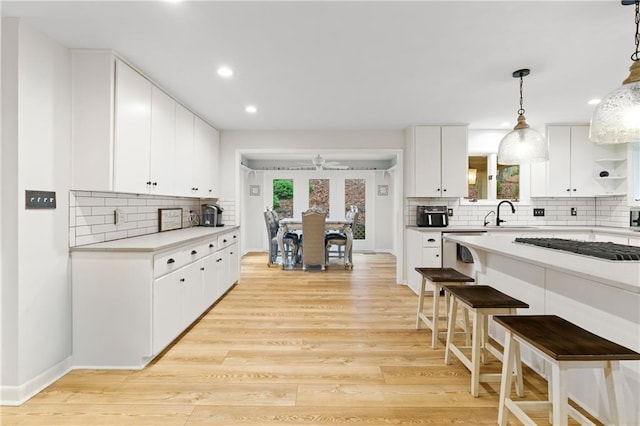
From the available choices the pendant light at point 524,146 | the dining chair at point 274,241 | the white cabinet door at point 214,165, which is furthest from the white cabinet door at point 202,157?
the pendant light at point 524,146

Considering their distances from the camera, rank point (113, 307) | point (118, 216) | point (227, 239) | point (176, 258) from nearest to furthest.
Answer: point (113, 307) < point (176, 258) < point (118, 216) < point (227, 239)

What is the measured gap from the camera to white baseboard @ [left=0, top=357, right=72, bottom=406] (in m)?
1.87

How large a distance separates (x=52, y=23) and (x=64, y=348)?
81.4 inches

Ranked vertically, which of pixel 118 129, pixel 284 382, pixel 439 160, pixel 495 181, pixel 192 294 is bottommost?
pixel 284 382

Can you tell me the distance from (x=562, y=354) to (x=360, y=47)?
6.83 feet

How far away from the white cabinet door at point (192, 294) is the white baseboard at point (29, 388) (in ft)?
2.80

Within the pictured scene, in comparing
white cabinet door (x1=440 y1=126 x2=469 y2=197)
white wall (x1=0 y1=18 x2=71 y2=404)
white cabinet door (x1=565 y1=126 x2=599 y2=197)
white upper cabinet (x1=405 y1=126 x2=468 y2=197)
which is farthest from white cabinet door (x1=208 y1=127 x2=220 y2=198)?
white cabinet door (x1=565 y1=126 x2=599 y2=197)

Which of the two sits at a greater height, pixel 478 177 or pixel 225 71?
pixel 225 71

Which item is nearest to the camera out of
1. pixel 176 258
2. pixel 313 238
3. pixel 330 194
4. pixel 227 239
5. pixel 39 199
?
pixel 39 199

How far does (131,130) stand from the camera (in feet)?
8.33

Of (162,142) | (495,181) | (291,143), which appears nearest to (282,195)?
(291,143)

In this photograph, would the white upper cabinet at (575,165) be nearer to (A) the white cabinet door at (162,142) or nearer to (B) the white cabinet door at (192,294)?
(B) the white cabinet door at (192,294)

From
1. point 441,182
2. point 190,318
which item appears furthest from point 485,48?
point 190,318

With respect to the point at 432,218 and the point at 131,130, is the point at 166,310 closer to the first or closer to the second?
the point at 131,130
